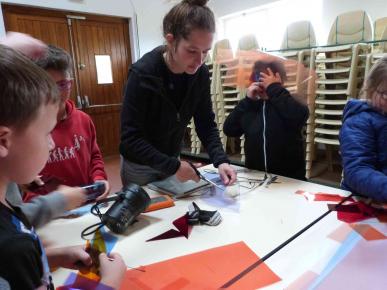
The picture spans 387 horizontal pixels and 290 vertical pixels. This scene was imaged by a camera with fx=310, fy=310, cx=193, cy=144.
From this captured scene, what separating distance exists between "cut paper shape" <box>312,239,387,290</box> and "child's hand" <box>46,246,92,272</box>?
49cm

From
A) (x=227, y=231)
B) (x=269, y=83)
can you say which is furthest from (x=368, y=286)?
(x=269, y=83)

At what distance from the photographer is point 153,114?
122 centimetres

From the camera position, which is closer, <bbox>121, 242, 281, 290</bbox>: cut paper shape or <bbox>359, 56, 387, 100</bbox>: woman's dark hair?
<bbox>121, 242, 281, 290</bbox>: cut paper shape

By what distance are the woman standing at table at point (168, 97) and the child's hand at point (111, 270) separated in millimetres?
514

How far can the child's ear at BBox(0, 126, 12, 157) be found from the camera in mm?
439

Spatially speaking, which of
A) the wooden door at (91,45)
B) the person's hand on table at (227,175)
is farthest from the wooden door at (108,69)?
the person's hand on table at (227,175)

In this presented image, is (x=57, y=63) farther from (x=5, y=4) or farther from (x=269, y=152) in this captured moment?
(x=5, y=4)

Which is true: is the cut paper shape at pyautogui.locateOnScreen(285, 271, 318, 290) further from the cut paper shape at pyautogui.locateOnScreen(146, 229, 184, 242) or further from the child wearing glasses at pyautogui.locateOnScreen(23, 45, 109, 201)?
the child wearing glasses at pyautogui.locateOnScreen(23, 45, 109, 201)

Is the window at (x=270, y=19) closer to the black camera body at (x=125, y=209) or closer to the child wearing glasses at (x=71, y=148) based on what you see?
the child wearing glasses at (x=71, y=148)

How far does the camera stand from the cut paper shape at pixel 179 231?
872 millimetres

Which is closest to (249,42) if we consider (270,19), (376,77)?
(270,19)

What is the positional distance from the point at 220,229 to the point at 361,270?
14.4 inches

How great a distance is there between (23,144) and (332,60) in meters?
2.60

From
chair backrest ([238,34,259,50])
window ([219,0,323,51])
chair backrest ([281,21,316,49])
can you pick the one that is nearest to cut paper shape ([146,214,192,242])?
chair backrest ([238,34,259,50])
